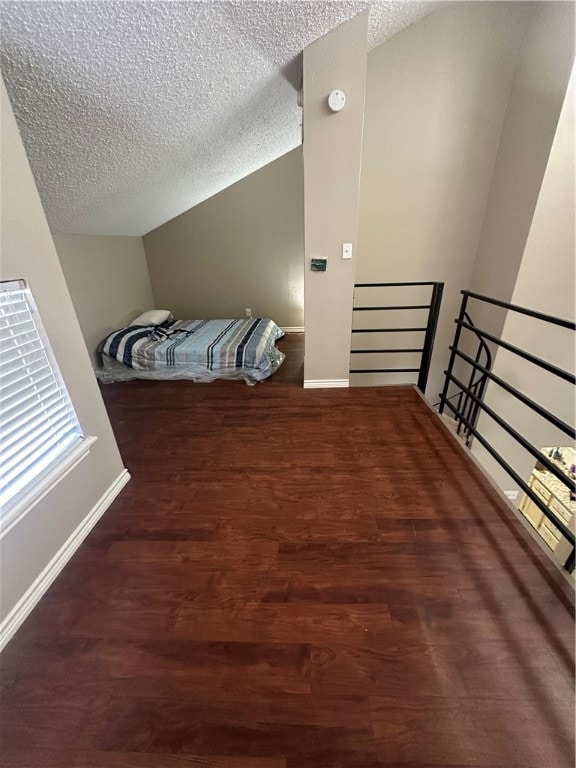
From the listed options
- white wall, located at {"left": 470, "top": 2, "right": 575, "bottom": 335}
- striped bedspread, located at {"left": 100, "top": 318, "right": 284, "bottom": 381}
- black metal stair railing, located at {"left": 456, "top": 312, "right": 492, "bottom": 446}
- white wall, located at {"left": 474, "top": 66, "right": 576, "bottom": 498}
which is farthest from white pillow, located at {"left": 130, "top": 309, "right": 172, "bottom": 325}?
white wall, located at {"left": 474, "top": 66, "right": 576, "bottom": 498}

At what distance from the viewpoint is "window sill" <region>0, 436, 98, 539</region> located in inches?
40.2

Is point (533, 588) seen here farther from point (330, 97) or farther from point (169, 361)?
point (169, 361)

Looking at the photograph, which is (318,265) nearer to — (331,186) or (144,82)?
(331,186)

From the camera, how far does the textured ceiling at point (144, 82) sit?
3.81 ft

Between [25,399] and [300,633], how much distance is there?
1.31 m

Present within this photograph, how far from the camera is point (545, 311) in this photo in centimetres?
250

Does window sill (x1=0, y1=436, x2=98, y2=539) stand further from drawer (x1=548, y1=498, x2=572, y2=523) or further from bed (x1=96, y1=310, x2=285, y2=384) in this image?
drawer (x1=548, y1=498, x2=572, y2=523)

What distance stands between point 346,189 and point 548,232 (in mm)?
1631

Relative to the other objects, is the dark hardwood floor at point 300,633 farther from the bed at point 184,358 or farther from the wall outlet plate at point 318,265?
the wall outlet plate at point 318,265

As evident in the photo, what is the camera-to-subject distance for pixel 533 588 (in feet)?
3.60

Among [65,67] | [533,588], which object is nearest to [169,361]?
[65,67]

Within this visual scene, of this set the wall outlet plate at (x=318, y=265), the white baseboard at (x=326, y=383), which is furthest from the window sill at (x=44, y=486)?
the wall outlet plate at (x=318, y=265)

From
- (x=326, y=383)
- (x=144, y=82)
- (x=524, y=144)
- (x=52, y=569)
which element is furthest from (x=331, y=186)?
(x=52, y=569)

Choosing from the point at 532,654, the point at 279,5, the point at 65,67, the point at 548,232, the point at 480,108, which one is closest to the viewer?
the point at 532,654
